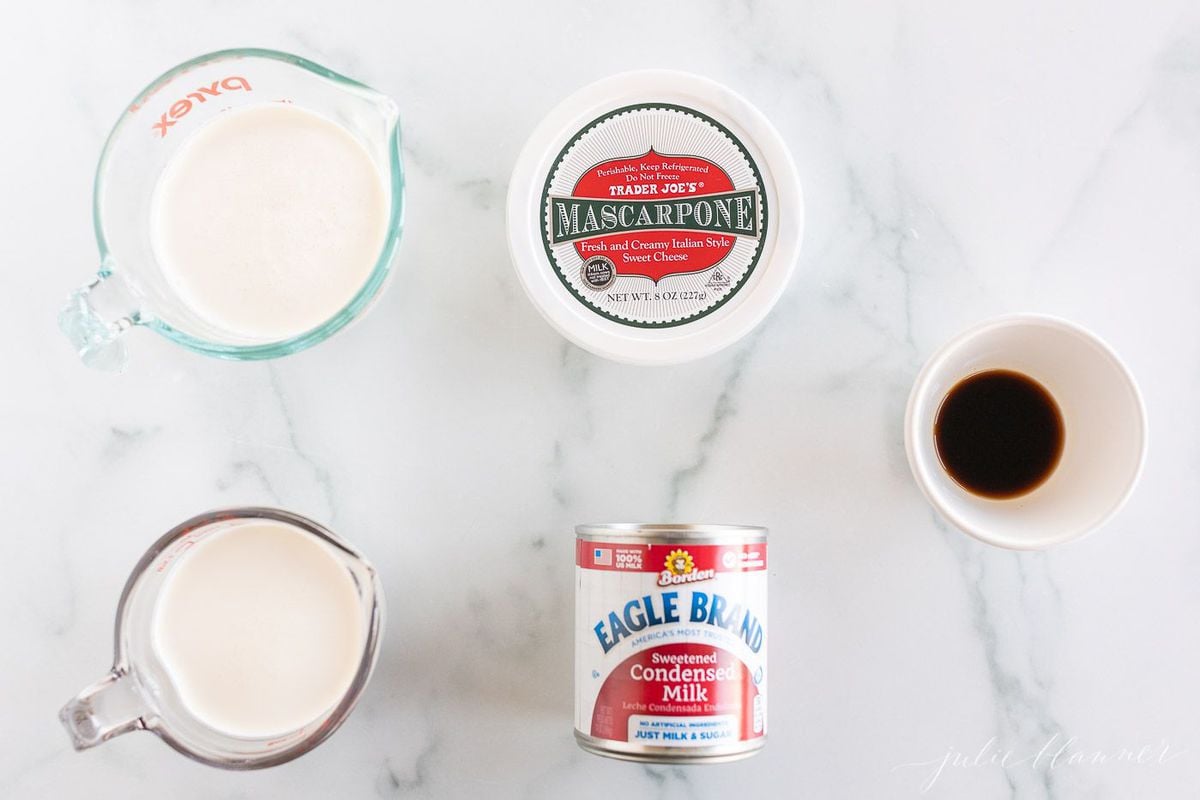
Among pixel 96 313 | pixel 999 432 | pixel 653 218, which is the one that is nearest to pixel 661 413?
pixel 653 218

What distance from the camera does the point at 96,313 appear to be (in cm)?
91

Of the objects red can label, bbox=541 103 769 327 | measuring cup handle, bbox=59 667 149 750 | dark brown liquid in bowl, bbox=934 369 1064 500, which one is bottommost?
measuring cup handle, bbox=59 667 149 750

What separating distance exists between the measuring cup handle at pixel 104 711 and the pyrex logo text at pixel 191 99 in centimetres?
52

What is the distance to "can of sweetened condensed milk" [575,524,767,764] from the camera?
89cm

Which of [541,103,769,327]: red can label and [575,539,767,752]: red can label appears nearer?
[575,539,767,752]: red can label

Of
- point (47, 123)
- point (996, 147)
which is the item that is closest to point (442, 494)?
point (47, 123)

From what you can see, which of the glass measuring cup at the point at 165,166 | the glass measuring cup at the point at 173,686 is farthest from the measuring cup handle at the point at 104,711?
the glass measuring cup at the point at 165,166

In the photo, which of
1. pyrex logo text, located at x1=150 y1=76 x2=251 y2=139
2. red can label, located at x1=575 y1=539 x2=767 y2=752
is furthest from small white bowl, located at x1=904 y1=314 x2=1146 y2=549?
pyrex logo text, located at x1=150 y1=76 x2=251 y2=139

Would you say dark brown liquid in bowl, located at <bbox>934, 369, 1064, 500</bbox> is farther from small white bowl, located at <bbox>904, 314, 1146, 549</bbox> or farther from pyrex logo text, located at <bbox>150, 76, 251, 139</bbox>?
pyrex logo text, located at <bbox>150, 76, 251, 139</bbox>

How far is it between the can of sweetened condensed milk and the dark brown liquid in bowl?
0.25 meters

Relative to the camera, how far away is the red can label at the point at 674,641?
0.89 meters

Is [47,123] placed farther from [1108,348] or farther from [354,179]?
[1108,348]

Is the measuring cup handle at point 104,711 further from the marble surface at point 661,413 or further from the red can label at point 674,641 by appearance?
the red can label at point 674,641

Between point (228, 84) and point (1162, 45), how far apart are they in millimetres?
975
